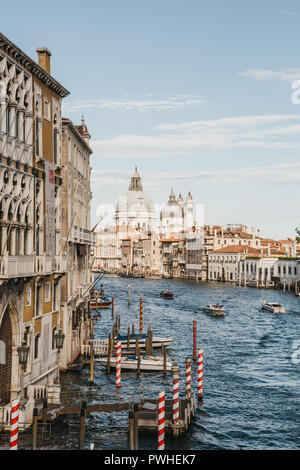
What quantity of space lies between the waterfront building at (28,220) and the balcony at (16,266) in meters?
0.03

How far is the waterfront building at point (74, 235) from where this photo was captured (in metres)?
25.9

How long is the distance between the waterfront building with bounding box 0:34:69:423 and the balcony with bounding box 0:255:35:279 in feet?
0.09

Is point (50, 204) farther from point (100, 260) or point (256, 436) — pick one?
point (100, 260)

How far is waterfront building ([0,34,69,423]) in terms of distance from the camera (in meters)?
17.1

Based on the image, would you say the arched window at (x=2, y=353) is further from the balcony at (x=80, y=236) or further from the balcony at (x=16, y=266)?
the balcony at (x=80, y=236)

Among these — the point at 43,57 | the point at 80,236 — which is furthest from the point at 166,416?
the point at 43,57

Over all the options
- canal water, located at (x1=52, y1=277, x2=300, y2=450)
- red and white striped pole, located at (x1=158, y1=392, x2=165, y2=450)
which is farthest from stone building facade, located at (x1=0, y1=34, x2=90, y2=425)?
red and white striped pole, located at (x1=158, y1=392, x2=165, y2=450)

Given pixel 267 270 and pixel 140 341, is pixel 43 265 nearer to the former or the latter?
pixel 140 341

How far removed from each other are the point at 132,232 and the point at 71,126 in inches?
6629

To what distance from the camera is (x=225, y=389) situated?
25.6 metres

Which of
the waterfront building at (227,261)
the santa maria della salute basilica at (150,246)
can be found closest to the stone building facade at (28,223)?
the waterfront building at (227,261)

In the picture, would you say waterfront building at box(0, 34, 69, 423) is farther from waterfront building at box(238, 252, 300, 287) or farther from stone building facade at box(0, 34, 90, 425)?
waterfront building at box(238, 252, 300, 287)

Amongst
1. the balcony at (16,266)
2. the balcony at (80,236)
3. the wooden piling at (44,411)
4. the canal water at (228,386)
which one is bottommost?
the canal water at (228,386)
